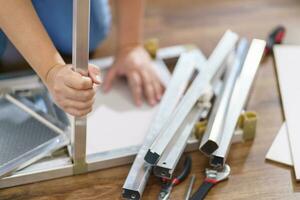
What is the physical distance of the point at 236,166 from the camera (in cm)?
86

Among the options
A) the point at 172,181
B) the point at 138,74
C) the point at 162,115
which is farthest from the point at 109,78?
the point at 172,181

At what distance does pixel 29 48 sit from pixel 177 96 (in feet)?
0.95

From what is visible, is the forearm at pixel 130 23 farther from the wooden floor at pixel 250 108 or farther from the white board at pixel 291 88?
the white board at pixel 291 88

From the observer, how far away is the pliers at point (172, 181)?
80cm

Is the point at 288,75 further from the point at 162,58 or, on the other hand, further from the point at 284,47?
the point at 162,58

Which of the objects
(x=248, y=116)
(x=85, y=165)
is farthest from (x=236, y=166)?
(x=85, y=165)

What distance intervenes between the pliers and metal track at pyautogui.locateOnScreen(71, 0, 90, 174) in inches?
5.7

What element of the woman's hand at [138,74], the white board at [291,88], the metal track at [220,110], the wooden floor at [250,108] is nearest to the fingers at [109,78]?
the woman's hand at [138,74]

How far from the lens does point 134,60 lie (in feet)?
3.35

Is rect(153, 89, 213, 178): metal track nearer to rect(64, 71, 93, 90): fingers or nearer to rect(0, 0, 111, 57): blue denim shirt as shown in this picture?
rect(64, 71, 93, 90): fingers

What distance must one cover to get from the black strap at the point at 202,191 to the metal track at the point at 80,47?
7.7 inches

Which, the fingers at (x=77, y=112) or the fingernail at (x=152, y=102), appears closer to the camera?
the fingers at (x=77, y=112)

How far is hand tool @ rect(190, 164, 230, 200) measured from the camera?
0.80 m

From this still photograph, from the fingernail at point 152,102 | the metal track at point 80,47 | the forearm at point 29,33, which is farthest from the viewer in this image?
the fingernail at point 152,102
